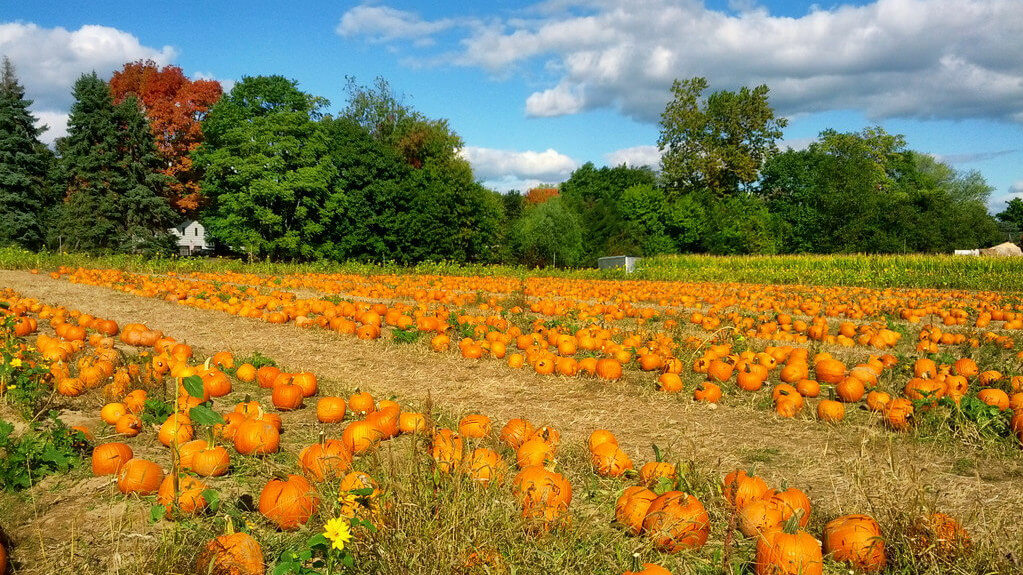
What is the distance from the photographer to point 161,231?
140 ft

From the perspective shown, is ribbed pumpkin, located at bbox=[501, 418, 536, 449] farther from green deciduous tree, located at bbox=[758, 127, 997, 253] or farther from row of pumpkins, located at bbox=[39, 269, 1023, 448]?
green deciduous tree, located at bbox=[758, 127, 997, 253]

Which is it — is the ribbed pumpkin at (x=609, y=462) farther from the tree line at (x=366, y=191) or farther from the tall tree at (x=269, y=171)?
the tall tree at (x=269, y=171)

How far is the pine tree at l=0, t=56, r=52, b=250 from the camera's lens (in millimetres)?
38406

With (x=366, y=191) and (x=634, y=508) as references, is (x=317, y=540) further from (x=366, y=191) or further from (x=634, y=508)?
(x=366, y=191)

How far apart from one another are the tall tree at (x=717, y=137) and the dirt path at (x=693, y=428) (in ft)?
Answer: 154

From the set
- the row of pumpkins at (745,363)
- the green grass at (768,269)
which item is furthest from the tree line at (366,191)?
the row of pumpkins at (745,363)

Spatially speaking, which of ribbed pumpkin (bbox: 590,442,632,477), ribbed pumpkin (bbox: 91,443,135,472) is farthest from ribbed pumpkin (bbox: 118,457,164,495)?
ribbed pumpkin (bbox: 590,442,632,477)

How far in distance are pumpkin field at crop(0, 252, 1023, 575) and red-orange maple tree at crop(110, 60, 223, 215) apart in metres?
42.6

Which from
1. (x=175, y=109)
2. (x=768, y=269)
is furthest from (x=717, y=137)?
(x=175, y=109)

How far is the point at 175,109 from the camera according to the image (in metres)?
48.1

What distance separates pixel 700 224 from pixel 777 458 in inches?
1868

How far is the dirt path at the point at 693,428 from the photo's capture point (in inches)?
137

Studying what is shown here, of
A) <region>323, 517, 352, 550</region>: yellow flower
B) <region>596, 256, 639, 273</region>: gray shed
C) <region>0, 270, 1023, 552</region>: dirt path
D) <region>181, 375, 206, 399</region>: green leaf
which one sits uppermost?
<region>596, 256, 639, 273</region>: gray shed

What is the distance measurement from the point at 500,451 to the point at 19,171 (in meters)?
48.8
